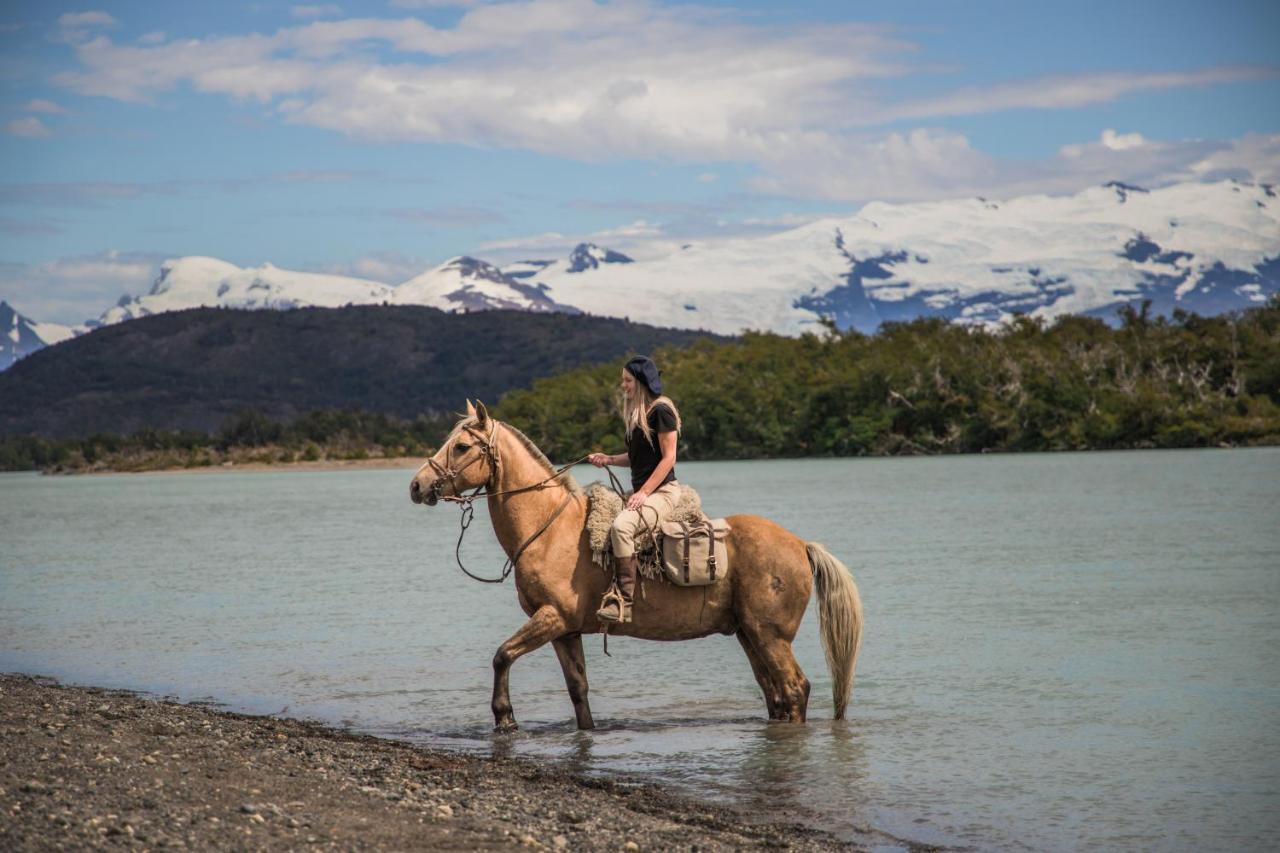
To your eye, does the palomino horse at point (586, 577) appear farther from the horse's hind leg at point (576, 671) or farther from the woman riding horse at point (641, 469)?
the woman riding horse at point (641, 469)

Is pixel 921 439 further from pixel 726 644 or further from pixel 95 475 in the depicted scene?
pixel 726 644

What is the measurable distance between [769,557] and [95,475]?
111 meters

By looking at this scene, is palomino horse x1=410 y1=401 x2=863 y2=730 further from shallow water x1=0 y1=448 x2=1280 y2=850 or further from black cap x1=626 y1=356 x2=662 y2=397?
black cap x1=626 y1=356 x2=662 y2=397

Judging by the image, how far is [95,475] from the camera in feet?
367

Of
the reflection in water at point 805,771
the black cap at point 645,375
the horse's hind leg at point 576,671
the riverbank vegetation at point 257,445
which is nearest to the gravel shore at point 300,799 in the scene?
the reflection in water at point 805,771

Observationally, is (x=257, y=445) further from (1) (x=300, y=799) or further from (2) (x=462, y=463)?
(1) (x=300, y=799)

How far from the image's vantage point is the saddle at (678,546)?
9578 millimetres

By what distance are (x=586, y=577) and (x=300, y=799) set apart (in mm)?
2918

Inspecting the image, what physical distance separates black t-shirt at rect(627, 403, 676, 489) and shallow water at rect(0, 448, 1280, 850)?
184 cm

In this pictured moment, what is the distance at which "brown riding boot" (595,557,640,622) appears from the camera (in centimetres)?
958

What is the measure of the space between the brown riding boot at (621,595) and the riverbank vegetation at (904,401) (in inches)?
2771

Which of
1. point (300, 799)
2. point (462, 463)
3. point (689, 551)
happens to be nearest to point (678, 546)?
point (689, 551)

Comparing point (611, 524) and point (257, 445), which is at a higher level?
point (257, 445)

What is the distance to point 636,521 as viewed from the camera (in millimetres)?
9602
